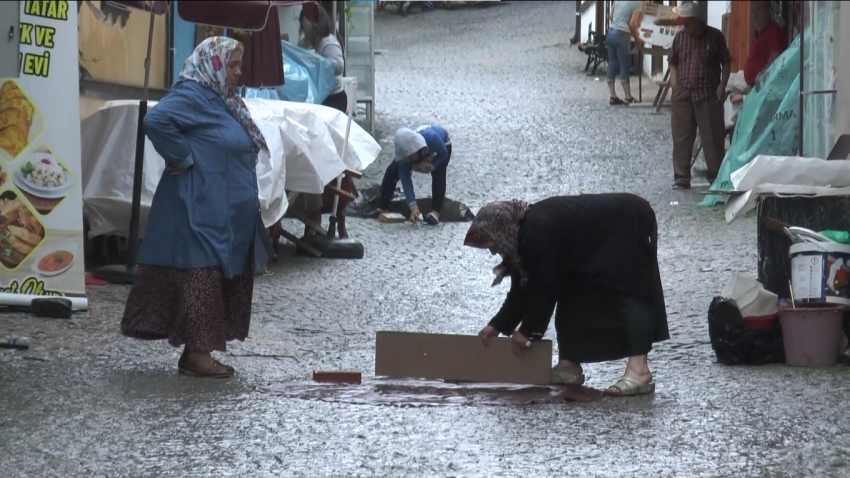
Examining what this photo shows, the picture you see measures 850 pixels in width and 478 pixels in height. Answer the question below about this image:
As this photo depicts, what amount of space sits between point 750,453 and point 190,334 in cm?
297

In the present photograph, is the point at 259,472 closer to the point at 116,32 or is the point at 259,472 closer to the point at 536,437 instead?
the point at 536,437

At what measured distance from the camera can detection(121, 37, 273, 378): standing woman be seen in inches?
285

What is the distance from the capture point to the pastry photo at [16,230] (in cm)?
895

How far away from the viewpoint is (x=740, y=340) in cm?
772

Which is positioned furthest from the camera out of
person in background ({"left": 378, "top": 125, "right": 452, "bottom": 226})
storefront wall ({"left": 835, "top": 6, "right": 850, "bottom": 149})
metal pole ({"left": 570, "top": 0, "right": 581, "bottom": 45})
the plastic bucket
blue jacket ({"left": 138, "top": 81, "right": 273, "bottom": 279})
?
metal pole ({"left": 570, "top": 0, "right": 581, "bottom": 45})

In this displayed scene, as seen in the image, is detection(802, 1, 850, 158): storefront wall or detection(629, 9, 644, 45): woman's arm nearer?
detection(802, 1, 850, 158): storefront wall

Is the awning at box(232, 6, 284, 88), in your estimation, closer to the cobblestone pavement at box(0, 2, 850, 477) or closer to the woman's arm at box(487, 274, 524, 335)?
the cobblestone pavement at box(0, 2, 850, 477)

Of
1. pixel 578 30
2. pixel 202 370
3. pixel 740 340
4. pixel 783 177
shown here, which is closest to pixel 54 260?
pixel 202 370

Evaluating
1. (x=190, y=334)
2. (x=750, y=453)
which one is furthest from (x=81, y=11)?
(x=750, y=453)

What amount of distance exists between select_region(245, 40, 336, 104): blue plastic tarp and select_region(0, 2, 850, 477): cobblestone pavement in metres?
1.37

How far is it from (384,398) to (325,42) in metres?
8.35

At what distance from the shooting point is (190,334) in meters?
7.27

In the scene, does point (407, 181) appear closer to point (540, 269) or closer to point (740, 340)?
point (740, 340)

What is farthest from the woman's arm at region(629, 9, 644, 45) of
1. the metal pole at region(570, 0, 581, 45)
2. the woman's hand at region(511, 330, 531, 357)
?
the woman's hand at region(511, 330, 531, 357)
